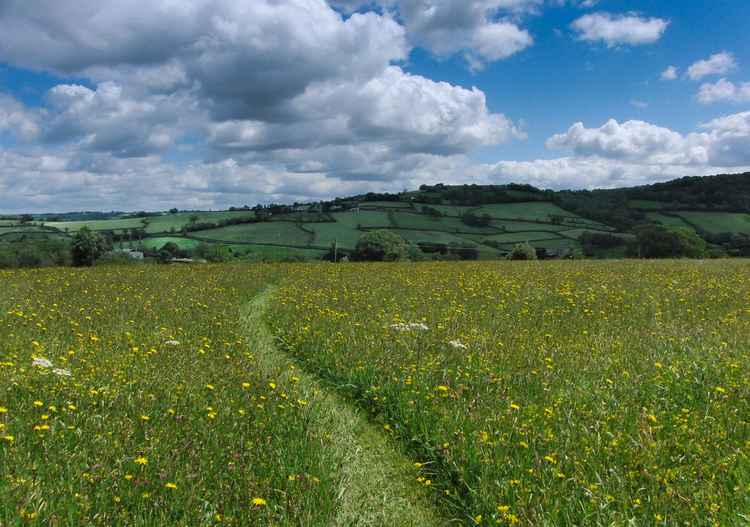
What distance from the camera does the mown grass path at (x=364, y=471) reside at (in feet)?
15.7

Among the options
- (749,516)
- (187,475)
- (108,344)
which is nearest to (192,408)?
(187,475)

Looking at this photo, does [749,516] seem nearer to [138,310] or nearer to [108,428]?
[108,428]

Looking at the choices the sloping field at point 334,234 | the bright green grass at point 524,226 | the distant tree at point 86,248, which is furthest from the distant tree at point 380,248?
the bright green grass at point 524,226

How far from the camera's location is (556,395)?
6.71 meters

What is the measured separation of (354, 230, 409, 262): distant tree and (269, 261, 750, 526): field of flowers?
1313 inches

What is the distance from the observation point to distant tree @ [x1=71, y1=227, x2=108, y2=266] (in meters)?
41.6

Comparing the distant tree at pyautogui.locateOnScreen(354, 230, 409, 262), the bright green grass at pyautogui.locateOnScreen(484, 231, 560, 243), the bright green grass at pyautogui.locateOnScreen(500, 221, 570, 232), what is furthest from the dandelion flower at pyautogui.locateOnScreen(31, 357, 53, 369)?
the bright green grass at pyautogui.locateOnScreen(500, 221, 570, 232)

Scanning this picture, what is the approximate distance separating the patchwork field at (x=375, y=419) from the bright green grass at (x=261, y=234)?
6231cm

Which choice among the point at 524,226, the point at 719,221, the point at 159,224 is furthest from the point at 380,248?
the point at 159,224

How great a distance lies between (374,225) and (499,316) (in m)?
71.0

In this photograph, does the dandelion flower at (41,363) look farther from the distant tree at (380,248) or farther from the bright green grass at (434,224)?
the bright green grass at (434,224)

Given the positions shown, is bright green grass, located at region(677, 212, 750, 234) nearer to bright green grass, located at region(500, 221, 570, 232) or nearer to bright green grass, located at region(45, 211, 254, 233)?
bright green grass, located at region(500, 221, 570, 232)

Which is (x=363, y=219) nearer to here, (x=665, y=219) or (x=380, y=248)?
(x=380, y=248)

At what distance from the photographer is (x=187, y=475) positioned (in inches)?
179
